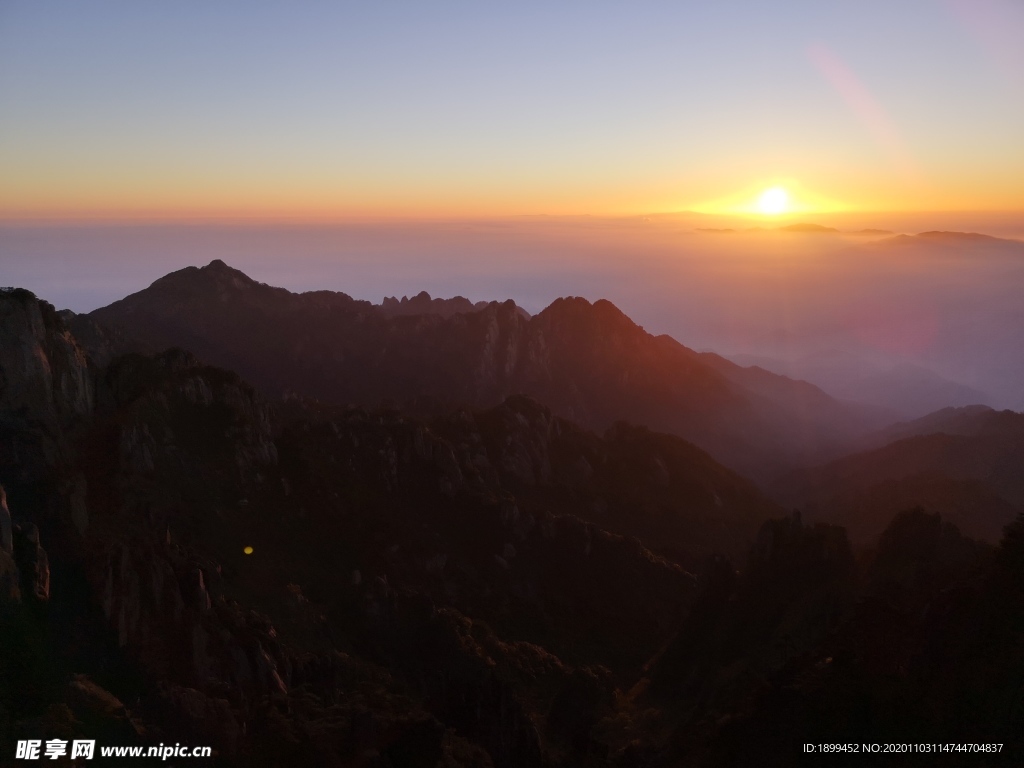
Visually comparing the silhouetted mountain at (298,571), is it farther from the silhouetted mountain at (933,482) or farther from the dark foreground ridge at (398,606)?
the silhouetted mountain at (933,482)

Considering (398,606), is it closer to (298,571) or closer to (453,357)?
(298,571)

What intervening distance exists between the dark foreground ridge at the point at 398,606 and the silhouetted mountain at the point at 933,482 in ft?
138

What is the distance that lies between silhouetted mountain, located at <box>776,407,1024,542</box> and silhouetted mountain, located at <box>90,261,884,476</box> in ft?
65.2

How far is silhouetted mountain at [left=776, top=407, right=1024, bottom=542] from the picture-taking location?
124m

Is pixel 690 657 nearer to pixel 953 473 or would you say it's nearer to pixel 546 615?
pixel 546 615

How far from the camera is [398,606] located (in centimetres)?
7288

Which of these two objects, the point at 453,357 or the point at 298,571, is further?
the point at 453,357

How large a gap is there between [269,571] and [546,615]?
101 ft

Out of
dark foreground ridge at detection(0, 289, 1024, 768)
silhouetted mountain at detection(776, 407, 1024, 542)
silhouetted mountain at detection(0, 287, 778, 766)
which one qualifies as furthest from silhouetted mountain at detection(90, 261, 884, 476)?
dark foreground ridge at detection(0, 289, 1024, 768)

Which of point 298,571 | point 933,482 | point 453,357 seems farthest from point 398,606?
point 453,357

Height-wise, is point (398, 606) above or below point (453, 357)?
below

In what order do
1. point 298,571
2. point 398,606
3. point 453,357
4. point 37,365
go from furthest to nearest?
point 453,357 → point 298,571 → point 398,606 → point 37,365

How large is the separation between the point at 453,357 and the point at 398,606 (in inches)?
4454

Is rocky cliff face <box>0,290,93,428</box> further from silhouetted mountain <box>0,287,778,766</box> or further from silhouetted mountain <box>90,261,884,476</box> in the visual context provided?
silhouetted mountain <box>90,261,884,476</box>
